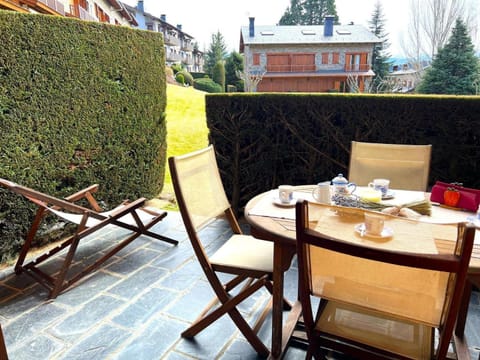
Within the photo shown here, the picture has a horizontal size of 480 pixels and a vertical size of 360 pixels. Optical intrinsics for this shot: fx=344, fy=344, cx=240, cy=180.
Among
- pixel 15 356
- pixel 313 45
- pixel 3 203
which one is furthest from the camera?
pixel 313 45

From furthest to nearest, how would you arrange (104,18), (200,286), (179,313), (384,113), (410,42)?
(104,18) → (410,42) → (384,113) → (200,286) → (179,313)

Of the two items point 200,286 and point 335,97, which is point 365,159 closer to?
point 335,97

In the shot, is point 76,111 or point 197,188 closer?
point 197,188

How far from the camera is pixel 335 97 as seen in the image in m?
3.49

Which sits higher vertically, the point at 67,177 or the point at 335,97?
the point at 335,97

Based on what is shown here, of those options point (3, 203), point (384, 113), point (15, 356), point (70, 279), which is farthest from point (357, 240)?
point (3, 203)

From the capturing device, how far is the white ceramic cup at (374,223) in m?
1.10

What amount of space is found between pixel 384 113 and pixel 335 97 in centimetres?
50

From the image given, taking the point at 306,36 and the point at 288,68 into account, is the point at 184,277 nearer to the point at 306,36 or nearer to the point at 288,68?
the point at 288,68

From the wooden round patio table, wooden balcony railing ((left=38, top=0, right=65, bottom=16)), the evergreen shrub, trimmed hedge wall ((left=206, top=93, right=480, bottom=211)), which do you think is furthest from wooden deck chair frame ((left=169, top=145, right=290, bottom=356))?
the evergreen shrub

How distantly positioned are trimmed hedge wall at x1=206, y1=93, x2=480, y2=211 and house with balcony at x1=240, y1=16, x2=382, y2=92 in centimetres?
1600

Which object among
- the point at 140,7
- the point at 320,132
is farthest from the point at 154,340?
the point at 140,7

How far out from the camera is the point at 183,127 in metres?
8.35

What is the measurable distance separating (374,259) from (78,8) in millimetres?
15547
